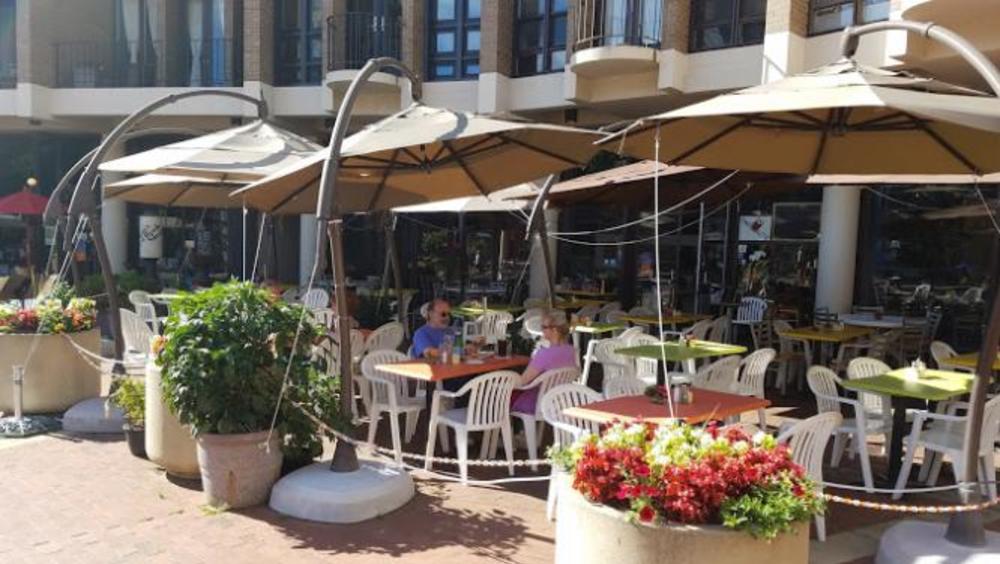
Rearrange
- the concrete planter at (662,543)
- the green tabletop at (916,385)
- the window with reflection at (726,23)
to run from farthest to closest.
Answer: the window with reflection at (726,23)
the green tabletop at (916,385)
the concrete planter at (662,543)

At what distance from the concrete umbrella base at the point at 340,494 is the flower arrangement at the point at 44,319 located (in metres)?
3.80

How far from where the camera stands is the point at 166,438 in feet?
18.5

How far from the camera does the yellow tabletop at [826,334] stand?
29.5 ft

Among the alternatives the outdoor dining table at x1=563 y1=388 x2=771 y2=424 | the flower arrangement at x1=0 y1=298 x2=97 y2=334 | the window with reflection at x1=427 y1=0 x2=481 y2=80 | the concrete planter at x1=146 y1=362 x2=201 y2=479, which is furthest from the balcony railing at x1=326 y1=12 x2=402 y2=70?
the outdoor dining table at x1=563 y1=388 x2=771 y2=424

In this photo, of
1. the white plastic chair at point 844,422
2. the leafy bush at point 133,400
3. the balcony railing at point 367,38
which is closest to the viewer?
the white plastic chair at point 844,422

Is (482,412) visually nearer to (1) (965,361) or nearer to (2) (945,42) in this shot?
(2) (945,42)

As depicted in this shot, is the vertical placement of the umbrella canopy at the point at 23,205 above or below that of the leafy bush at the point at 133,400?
above

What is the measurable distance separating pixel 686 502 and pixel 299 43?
16.3 metres

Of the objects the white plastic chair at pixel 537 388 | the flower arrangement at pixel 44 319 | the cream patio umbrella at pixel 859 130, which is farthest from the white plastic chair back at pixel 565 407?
the flower arrangement at pixel 44 319

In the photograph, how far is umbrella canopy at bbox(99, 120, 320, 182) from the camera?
7.05 metres

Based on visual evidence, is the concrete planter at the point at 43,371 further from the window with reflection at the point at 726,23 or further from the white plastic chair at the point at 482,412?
the window with reflection at the point at 726,23

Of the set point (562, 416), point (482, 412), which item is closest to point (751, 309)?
point (482, 412)

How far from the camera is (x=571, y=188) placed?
9.17 m

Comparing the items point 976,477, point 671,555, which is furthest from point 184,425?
point 976,477
